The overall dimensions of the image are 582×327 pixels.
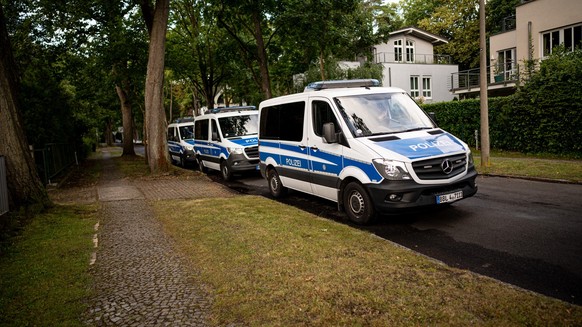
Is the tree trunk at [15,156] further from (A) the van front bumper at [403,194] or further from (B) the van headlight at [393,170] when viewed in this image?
(B) the van headlight at [393,170]

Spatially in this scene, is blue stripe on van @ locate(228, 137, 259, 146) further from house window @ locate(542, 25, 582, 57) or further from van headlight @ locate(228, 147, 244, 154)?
house window @ locate(542, 25, 582, 57)

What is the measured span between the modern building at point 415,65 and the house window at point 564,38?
11368 mm

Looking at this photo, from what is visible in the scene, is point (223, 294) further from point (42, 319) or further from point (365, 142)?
point (365, 142)

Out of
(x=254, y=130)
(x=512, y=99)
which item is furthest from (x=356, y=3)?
(x=254, y=130)

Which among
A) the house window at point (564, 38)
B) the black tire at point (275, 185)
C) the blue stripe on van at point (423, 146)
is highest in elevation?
the house window at point (564, 38)

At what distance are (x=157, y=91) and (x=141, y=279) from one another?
1210 centimetres

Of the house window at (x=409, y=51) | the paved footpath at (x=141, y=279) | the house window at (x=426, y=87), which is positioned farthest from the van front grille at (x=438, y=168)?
the house window at (x=409, y=51)

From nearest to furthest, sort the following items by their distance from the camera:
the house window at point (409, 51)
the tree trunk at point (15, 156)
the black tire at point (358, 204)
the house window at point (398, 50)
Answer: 1. the black tire at point (358, 204)
2. the tree trunk at point (15, 156)
3. the house window at point (398, 50)
4. the house window at point (409, 51)

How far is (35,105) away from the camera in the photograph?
A: 15.6 metres

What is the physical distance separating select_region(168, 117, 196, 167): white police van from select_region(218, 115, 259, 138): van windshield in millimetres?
5224

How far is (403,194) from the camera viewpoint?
21.2ft

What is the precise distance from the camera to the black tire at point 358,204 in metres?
6.87

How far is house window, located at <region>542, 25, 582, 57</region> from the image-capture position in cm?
2314

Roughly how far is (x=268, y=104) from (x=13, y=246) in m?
6.06
